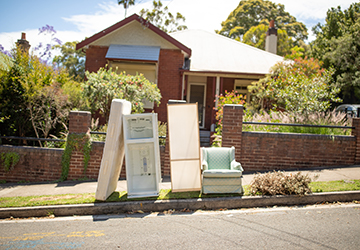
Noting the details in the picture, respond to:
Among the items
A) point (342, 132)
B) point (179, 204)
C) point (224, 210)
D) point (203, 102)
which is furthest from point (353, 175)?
point (203, 102)

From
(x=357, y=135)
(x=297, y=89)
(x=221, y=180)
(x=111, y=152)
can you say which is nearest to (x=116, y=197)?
(x=111, y=152)

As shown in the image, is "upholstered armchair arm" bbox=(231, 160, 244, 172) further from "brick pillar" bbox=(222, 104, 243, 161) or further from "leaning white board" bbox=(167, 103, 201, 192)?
"brick pillar" bbox=(222, 104, 243, 161)

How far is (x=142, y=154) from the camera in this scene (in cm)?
661

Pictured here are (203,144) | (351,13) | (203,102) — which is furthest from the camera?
(351,13)

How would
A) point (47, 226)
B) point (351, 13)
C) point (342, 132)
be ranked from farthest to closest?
point (351, 13), point (342, 132), point (47, 226)

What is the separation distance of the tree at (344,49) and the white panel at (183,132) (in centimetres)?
1254

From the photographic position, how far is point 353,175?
725cm

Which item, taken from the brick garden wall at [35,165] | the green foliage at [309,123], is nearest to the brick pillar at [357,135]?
the green foliage at [309,123]

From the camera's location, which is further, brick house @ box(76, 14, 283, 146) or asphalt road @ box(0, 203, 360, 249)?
brick house @ box(76, 14, 283, 146)

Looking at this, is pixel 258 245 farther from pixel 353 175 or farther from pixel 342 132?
pixel 342 132

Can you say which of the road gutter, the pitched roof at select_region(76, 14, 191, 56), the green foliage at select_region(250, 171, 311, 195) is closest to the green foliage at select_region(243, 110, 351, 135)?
the green foliage at select_region(250, 171, 311, 195)

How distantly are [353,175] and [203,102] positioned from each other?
355 inches

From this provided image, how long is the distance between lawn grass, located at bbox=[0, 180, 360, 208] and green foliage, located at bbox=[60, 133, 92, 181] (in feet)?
5.50

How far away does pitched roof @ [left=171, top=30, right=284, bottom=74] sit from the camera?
46.3 ft
